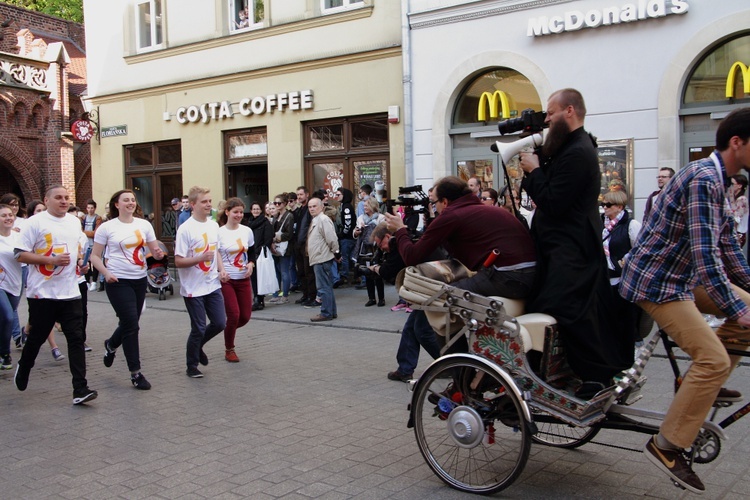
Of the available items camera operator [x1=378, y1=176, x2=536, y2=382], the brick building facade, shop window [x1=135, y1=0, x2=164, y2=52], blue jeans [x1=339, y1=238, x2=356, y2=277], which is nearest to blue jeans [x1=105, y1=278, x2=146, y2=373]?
camera operator [x1=378, y1=176, x2=536, y2=382]

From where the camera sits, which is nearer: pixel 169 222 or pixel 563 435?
pixel 563 435

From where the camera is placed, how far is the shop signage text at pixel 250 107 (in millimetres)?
16328

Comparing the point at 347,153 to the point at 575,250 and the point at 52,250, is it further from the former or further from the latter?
the point at 575,250

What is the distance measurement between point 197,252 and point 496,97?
801 centimetres

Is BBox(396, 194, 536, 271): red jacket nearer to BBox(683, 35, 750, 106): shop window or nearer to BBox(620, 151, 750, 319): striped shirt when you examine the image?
BBox(620, 151, 750, 319): striped shirt

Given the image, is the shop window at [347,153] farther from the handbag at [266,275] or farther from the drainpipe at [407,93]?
the handbag at [266,275]

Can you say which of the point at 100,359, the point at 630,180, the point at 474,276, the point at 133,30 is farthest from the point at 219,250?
the point at 133,30

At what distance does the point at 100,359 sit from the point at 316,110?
29.0 ft

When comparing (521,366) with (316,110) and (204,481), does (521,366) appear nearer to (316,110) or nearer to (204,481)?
(204,481)

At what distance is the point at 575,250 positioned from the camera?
4.07 metres

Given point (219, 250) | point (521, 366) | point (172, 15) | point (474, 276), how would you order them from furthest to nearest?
point (172, 15) < point (219, 250) < point (474, 276) < point (521, 366)

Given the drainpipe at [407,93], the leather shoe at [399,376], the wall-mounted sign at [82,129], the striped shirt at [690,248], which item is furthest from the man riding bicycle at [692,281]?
the wall-mounted sign at [82,129]

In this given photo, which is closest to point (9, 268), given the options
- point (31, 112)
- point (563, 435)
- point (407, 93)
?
point (563, 435)

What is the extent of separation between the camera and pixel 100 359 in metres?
8.70
